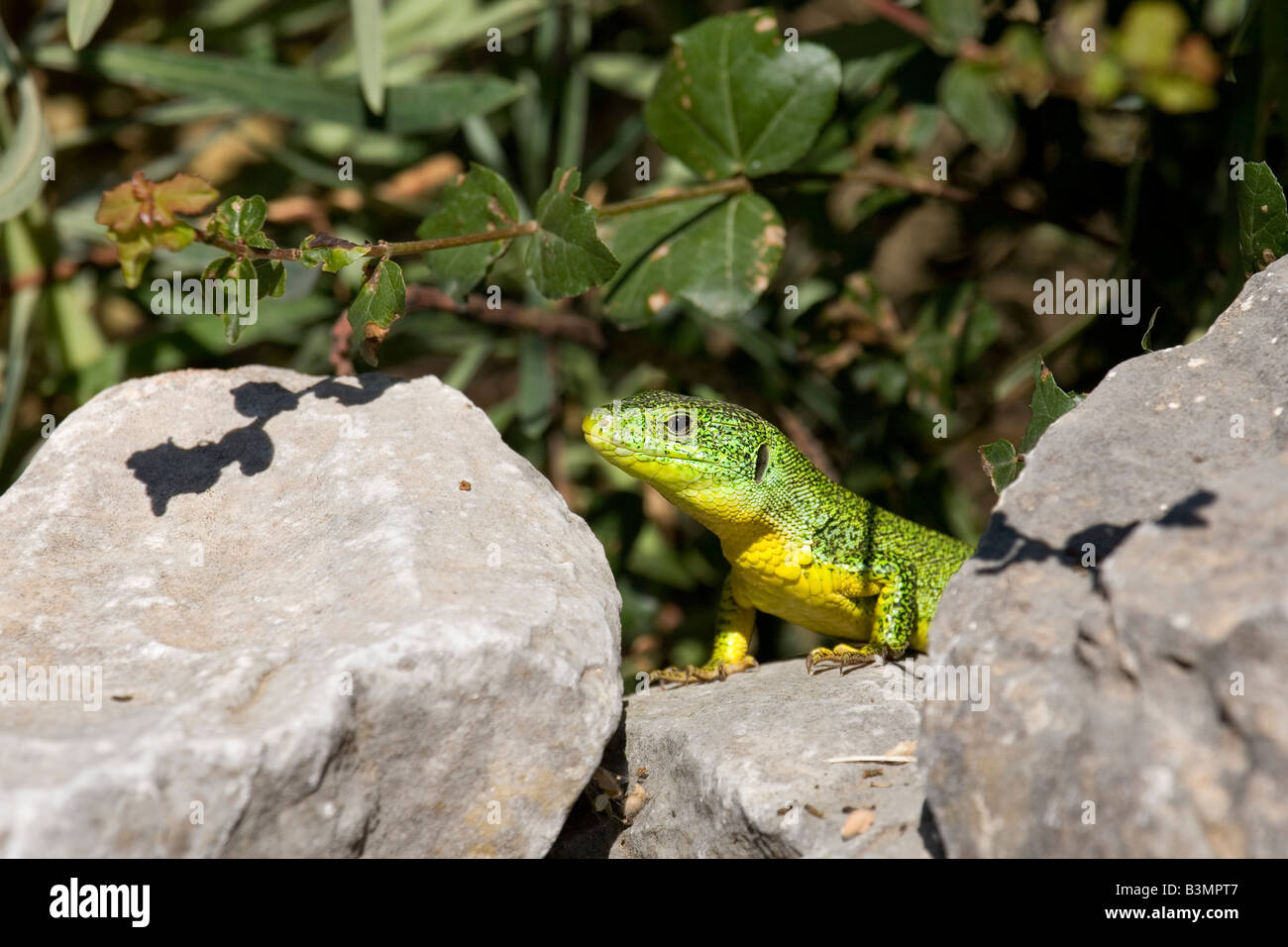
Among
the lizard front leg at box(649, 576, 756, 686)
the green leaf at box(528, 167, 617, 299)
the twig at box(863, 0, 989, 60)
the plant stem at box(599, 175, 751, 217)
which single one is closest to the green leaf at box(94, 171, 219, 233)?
the green leaf at box(528, 167, 617, 299)

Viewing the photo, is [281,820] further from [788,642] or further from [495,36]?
[495,36]

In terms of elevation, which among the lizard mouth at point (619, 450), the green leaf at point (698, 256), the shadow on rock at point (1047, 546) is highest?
the green leaf at point (698, 256)

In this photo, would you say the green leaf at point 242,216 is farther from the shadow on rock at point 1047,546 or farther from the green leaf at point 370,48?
the shadow on rock at point 1047,546

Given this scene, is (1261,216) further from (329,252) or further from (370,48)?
(370,48)

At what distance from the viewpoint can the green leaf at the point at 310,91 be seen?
4465mm

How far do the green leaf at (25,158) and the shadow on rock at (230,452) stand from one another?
123cm

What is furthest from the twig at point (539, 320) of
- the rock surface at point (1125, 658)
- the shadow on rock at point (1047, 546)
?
the shadow on rock at point (1047, 546)

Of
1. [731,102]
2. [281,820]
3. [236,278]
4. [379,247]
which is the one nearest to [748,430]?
[731,102]

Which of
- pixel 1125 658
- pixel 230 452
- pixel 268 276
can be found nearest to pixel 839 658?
pixel 1125 658

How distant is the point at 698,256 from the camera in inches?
147

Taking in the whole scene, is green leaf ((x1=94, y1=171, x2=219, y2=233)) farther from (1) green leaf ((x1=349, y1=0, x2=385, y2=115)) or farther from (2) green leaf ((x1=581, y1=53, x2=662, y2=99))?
(2) green leaf ((x1=581, y1=53, x2=662, y2=99))

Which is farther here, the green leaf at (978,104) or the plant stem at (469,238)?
the green leaf at (978,104)

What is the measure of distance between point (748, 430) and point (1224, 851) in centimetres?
212

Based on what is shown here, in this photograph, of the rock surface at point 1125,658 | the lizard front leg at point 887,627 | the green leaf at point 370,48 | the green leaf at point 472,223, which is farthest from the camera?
the green leaf at point 370,48
